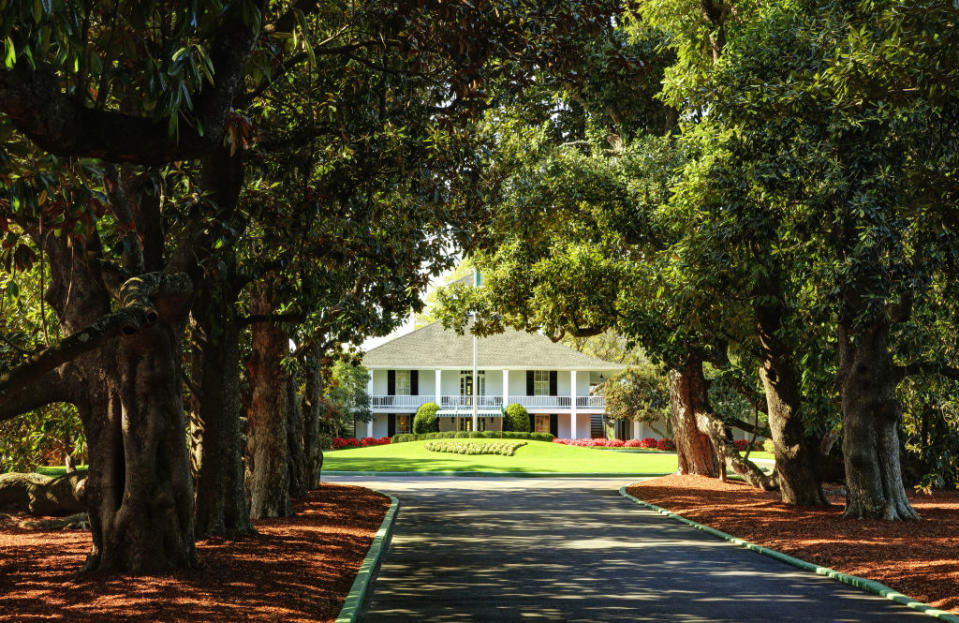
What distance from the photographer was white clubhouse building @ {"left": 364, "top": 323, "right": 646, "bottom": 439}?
5962 cm

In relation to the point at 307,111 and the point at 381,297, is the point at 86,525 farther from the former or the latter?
the point at 307,111

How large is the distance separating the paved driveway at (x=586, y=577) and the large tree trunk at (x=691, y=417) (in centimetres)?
839

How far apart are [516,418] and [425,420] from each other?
19.7 ft

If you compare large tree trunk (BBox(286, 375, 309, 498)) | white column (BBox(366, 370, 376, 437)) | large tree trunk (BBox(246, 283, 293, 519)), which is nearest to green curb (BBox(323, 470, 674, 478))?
large tree trunk (BBox(286, 375, 309, 498))

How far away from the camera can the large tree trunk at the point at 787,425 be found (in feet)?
62.8

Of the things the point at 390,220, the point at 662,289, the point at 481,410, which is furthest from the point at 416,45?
the point at 481,410

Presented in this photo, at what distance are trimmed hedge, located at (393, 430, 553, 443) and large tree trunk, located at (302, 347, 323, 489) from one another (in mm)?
29789

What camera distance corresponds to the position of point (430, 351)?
200 ft

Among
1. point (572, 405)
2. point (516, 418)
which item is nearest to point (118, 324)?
point (516, 418)

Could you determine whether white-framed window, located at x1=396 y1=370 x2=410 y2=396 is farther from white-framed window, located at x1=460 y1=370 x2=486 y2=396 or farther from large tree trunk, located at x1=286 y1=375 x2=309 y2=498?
large tree trunk, located at x1=286 y1=375 x2=309 y2=498

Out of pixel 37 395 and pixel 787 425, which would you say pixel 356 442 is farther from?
pixel 37 395

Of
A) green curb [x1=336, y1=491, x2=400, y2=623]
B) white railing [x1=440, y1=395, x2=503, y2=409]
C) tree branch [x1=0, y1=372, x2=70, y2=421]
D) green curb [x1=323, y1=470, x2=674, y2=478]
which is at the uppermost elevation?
white railing [x1=440, y1=395, x2=503, y2=409]

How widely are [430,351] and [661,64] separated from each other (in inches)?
1525

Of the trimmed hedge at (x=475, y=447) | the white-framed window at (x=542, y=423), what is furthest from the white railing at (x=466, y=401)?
the trimmed hedge at (x=475, y=447)
